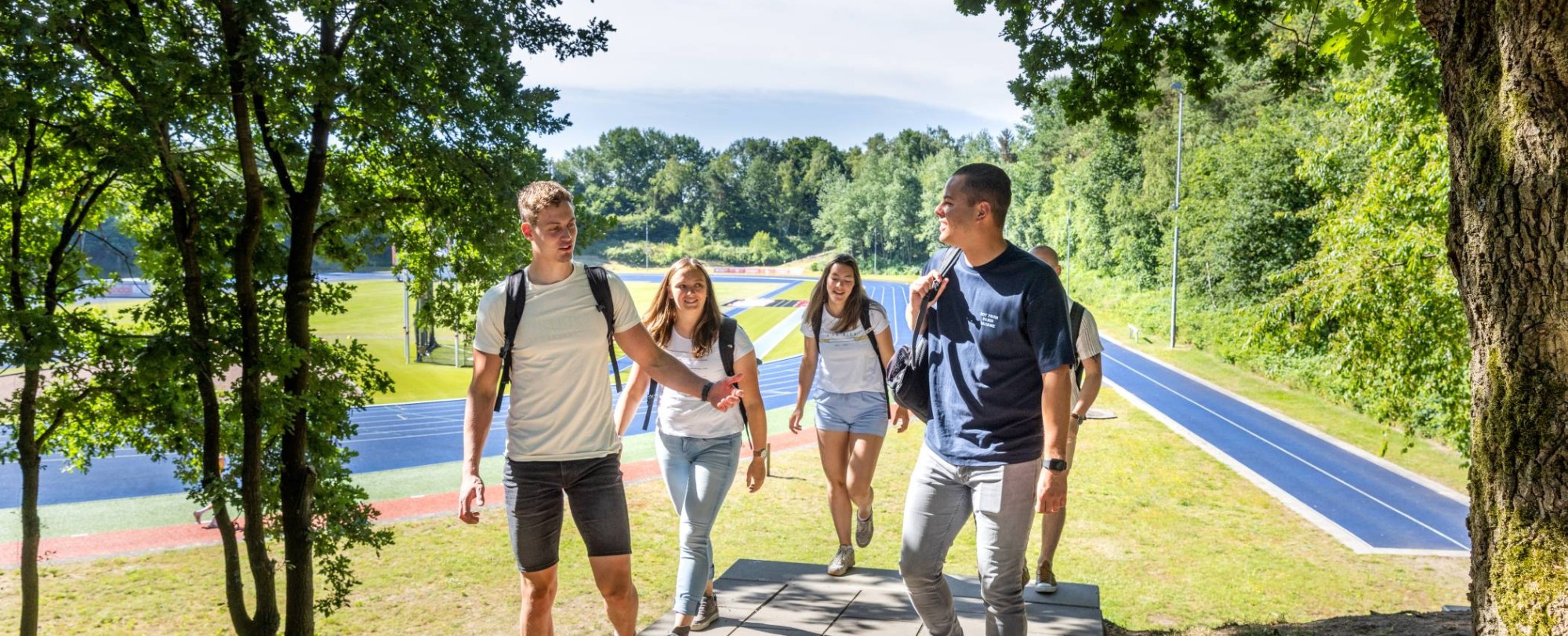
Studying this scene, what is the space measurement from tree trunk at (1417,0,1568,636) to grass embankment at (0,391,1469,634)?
481 cm

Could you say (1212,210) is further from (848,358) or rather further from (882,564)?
(848,358)

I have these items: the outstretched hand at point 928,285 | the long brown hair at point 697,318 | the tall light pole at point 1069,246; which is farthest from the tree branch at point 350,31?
the tall light pole at point 1069,246

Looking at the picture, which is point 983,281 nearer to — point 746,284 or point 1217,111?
point 1217,111

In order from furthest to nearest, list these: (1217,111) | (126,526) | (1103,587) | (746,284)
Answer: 1. (746,284)
2. (1217,111)
3. (126,526)
4. (1103,587)

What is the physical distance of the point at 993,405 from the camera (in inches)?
116

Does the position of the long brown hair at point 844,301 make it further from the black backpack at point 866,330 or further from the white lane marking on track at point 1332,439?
the white lane marking on track at point 1332,439

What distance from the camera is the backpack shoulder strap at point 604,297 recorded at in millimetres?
3088

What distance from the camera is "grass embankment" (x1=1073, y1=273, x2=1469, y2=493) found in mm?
17125

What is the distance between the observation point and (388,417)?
32844mm

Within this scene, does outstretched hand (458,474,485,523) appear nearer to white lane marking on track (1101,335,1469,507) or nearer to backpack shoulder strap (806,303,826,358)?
backpack shoulder strap (806,303,826,358)

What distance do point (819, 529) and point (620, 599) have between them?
8204 mm

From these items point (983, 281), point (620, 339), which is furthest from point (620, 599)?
point (983, 281)

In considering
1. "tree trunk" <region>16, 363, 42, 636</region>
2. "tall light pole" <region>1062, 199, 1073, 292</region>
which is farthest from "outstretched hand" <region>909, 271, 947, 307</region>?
"tall light pole" <region>1062, 199, 1073, 292</region>

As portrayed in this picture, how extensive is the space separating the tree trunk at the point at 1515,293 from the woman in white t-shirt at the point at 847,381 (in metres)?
2.50
